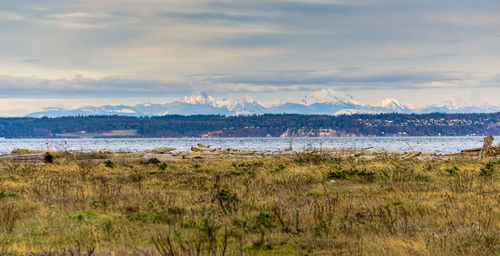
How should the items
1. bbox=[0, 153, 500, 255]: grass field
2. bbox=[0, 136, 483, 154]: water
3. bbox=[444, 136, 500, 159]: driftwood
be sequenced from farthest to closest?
1. bbox=[0, 136, 483, 154]: water
2. bbox=[444, 136, 500, 159]: driftwood
3. bbox=[0, 153, 500, 255]: grass field

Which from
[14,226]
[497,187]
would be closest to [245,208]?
[14,226]

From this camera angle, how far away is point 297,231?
10.7 metres

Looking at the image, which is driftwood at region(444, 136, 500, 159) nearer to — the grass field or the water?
the water

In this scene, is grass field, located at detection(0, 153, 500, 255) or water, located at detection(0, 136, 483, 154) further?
water, located at detection(0, 136, 483, 154)

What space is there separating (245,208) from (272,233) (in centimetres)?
245

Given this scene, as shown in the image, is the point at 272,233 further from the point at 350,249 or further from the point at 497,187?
the point at 497,187

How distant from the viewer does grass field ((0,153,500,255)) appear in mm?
9273

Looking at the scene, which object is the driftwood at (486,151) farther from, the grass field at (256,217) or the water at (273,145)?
the grass field at (256,217)

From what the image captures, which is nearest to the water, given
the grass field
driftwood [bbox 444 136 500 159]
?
driftwood [bbox 444 136 500 159]

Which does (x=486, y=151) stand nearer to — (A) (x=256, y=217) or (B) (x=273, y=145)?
(A) (x=256, y=217)

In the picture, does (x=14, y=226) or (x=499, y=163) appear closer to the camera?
(x=14, y=226)

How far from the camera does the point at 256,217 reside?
459 inches

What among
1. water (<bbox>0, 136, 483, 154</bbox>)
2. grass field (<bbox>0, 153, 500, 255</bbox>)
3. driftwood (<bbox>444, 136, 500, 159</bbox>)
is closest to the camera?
grass field (<bbox>0, 153, 500, 255</bbox>)

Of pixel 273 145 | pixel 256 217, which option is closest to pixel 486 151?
pixel 256 217
